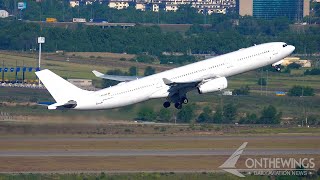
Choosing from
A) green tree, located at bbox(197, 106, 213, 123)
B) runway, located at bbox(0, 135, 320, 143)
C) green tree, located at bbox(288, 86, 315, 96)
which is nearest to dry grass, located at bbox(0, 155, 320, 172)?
runway, located at bbox(0, 135, 320, 143)

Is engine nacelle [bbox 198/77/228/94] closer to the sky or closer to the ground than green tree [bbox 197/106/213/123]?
closer to the sky

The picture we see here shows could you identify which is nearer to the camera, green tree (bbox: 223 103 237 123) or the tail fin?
the tail fin

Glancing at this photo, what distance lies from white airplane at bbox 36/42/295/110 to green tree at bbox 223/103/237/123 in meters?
33.8

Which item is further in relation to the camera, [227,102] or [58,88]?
[227,102]

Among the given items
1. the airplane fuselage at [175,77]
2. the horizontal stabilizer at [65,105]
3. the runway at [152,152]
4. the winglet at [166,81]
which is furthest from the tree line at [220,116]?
the horizontal stabilizer at [65,105]

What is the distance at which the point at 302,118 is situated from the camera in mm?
149875

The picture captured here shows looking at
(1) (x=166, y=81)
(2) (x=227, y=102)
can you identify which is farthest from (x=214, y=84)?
(2) (x=227, y=102)

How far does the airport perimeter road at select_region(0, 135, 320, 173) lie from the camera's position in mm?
105938

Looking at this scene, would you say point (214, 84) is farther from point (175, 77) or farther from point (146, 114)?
point (146, 114)

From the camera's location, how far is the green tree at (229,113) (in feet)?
503

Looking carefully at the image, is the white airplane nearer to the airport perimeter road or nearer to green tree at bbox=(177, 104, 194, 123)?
the airport perimeter road

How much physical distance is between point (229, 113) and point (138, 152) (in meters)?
42.4

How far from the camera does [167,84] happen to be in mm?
113250

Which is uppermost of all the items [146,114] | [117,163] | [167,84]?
[167,84]
